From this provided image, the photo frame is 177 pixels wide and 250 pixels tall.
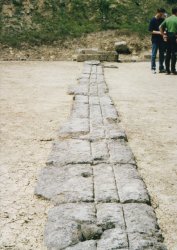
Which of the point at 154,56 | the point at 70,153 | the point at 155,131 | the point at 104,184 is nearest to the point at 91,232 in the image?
the point at 104,184

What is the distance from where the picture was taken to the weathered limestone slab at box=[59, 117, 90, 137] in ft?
15.2

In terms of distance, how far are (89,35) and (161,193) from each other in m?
13.8

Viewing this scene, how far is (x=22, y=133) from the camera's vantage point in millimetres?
4812

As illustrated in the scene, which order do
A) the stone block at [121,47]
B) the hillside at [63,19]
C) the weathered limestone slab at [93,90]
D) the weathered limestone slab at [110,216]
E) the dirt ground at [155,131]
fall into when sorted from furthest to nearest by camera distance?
the hillside at [63,19] < the stone block at [121,47] < the weathered limestone slab at [93,90] < the dirt ground at [155,131] < the weathered limestone slab at [110,216]

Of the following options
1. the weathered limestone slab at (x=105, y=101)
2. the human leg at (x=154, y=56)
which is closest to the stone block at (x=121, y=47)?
the human leg at (x=154, y=56)

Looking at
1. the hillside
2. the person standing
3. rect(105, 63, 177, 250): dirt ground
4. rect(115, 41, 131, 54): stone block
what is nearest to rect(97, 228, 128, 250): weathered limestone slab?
rect(105, 63, 177, 250): dirt ground

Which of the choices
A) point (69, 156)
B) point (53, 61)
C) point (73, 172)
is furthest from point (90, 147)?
point (53, 61)

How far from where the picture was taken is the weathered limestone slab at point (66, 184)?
3.01 m

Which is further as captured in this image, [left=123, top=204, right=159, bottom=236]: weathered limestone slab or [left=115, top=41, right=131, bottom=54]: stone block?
[left=115, top=41, right=131, bottom=54]: stone block

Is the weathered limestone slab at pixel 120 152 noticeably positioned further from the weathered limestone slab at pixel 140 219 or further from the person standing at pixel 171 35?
the person standing at pixel 171 35

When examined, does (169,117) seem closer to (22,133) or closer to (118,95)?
(118,95)

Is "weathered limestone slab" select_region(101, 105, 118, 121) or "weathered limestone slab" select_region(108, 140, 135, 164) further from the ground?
"weathered limestone slab" select_region(101, 105, 118, 121)

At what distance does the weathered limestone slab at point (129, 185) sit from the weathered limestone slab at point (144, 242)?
1.56 ft

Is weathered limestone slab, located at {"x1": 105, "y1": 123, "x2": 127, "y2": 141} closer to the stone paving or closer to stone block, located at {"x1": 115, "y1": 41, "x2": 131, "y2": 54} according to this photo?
the stone paving
